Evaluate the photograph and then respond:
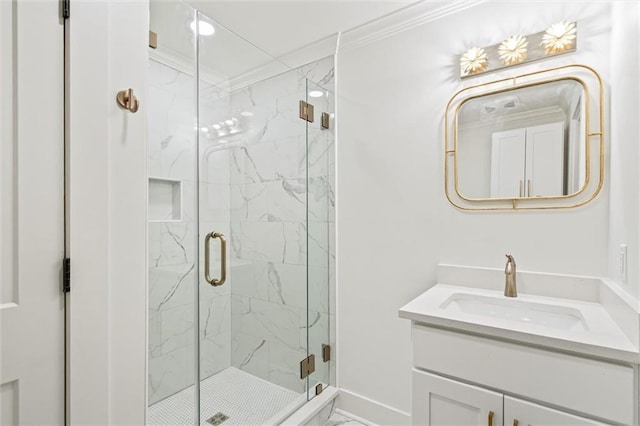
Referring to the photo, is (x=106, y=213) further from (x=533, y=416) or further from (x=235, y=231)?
(x=533, y=416)

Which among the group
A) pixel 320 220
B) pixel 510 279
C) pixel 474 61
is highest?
pixel 474 61

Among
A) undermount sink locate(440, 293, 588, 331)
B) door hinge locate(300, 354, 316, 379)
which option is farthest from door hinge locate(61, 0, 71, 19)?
door hinge locate(300, 354, 316, 379)

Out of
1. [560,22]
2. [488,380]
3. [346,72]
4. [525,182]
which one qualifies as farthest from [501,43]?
[488,380]

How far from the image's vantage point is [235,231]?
6.11 feet

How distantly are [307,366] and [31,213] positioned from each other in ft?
5.56

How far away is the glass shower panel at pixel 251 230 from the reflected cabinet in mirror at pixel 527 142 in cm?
97

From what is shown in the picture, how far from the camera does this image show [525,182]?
5.01 ft

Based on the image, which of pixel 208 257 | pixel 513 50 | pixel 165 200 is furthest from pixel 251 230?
pixel 513 50

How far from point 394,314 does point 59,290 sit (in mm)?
1605

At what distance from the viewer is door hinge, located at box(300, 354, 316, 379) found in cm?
203

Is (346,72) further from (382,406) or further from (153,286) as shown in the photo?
(382,406)

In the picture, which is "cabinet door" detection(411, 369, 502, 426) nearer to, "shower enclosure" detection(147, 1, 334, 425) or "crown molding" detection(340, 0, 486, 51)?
"shower enclosure" detection(147, 1, 334, 425)

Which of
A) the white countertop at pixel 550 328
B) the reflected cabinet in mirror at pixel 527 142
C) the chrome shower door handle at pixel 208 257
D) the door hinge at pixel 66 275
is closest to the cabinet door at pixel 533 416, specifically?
the white countertop at pixel 550 328

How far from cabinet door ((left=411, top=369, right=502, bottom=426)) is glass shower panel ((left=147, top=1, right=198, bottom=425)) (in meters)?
1.13
